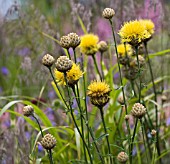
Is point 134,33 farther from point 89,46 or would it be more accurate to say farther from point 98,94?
point 89,46

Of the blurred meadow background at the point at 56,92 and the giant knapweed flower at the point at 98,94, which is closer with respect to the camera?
the giant knapweed flower at the point at 98,94

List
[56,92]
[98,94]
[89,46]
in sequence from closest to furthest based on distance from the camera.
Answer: [98,94]
[89,46]
[56,92]

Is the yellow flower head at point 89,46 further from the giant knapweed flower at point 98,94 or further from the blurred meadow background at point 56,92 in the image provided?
the giant knapweed flower at point 98,94

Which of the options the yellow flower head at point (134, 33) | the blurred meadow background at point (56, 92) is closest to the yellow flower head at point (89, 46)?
the blurred meadow background at point (56, 92)

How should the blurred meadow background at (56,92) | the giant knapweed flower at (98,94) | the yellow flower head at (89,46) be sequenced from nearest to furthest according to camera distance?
the giant knapweed flower at (98,94), the yellow flower head at (89,46), the blurred meadow background at (56,92)

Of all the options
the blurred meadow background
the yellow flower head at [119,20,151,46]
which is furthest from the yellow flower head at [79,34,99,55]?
the yellow flower head at [119,20,151,46]

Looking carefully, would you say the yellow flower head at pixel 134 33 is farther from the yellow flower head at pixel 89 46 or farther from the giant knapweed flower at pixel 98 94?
the yellow flower head at pixel 89 46

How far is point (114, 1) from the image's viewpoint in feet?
8.04

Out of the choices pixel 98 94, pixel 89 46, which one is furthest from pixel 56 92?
pixel 98 94

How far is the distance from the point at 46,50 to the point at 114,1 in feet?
1.51

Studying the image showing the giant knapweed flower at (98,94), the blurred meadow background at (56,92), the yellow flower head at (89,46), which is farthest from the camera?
the blurred meadow background at (56,92)

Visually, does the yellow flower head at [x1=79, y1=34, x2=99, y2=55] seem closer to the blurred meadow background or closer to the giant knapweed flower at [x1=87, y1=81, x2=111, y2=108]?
the blurred meadow background

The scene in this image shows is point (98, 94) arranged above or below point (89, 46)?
below

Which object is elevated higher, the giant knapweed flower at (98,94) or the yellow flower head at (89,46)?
the yellow flower head at (89,46)
